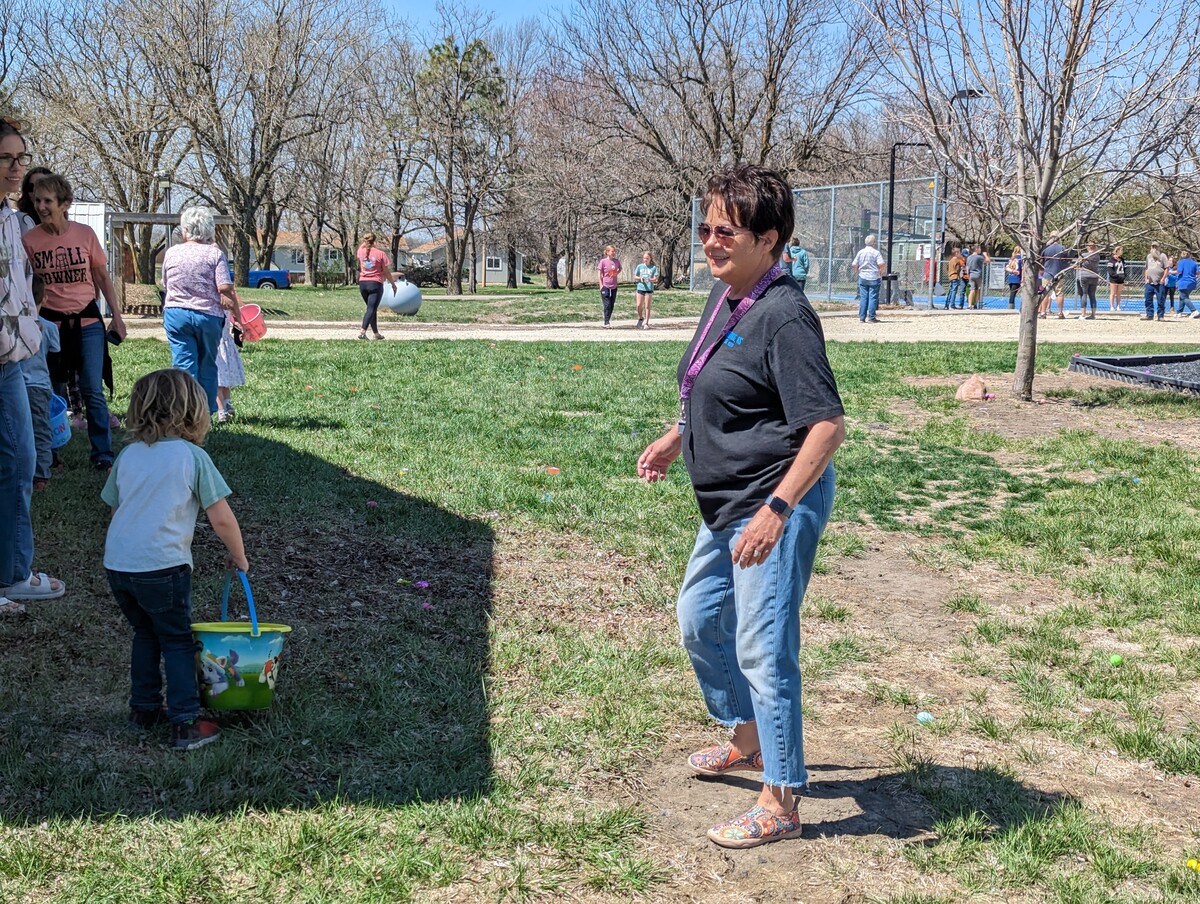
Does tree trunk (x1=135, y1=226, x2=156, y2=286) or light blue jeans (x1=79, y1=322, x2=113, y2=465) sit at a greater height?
tree trunk (x1=135, y1=226, x2=156, y2=286)

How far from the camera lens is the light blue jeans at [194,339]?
816cm

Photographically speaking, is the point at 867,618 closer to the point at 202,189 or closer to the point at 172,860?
the point at 172,860

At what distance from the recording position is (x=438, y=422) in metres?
9.77

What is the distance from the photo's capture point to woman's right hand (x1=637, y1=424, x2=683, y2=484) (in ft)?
11.8

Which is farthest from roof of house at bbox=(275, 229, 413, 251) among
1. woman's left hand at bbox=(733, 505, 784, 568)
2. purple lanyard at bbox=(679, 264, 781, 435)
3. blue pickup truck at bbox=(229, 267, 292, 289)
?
woman's left hand at bbox=(733, 505, 784, 568)

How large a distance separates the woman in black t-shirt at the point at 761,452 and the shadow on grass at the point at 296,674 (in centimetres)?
99

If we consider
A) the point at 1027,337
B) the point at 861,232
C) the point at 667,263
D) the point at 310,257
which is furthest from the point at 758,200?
the point at 310,257

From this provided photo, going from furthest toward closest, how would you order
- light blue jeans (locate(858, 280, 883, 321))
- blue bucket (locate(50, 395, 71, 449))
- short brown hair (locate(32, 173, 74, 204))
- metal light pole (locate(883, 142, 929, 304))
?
metal light pole (locate(883, 142, 929, 304)) < light blue jeans (locate(858, 280, 883, 321)) < blue bucket (locate(50, 395, 71, 449)) < short brown hair (locate(32, 173, 74, 204))

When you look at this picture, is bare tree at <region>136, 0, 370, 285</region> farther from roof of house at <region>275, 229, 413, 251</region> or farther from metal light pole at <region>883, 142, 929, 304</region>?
roof of house at <region>275, 229, 413, 251</region>

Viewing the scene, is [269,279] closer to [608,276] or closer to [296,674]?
[608,276]

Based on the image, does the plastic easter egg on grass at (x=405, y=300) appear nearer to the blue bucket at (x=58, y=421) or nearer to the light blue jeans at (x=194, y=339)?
the light blue jeans at (x=194, y=339)

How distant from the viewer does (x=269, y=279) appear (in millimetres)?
51781

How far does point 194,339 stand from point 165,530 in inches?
197

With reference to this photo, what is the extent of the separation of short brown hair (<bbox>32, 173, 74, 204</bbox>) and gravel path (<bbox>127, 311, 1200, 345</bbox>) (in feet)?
34.5
